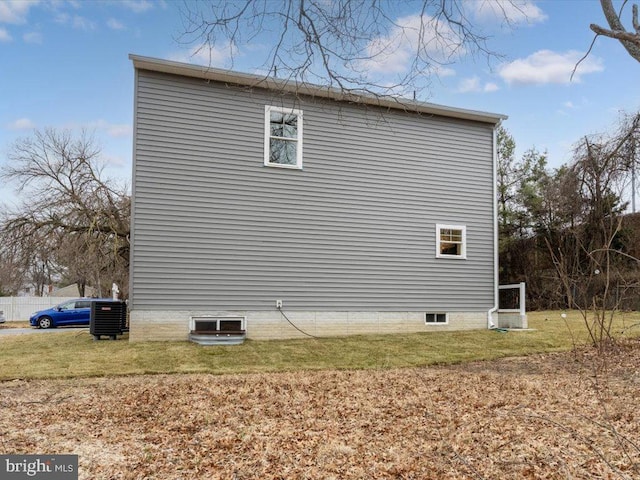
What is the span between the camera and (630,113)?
46.1 feet

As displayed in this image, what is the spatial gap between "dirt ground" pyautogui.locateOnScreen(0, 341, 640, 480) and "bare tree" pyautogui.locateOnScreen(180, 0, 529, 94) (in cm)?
306

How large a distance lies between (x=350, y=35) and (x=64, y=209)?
12.2 meters

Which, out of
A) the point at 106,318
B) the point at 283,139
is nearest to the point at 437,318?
the point at 283,139

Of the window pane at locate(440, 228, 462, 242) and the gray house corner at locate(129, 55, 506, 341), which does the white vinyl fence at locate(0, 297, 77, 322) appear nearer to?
the gray house corner at locate(129, 55, 506, 341)

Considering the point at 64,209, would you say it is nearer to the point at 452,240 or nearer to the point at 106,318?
the point at 106,318

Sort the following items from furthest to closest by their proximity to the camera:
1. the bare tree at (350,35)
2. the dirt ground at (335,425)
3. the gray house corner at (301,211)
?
the gray house corner at (301,211)
the bare tree at (350,35)
the dirt ground at (335,425)

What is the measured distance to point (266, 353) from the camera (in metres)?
8.38

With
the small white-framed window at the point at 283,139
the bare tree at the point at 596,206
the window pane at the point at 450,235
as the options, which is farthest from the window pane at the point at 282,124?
the bare tree at the point at 596,206

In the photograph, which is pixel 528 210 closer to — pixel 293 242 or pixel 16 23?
pixel 293 242

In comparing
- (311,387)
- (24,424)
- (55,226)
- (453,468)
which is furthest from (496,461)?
(55,226)

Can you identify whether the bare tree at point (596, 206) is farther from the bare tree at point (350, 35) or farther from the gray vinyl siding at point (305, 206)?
the bare tree at point (350, 35)

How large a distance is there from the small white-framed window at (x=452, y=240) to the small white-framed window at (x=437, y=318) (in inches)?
55.1

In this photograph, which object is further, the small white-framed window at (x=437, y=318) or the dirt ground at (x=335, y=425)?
the small white-framed window at (x=437, y=318)

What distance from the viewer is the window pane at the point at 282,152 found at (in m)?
10.2
